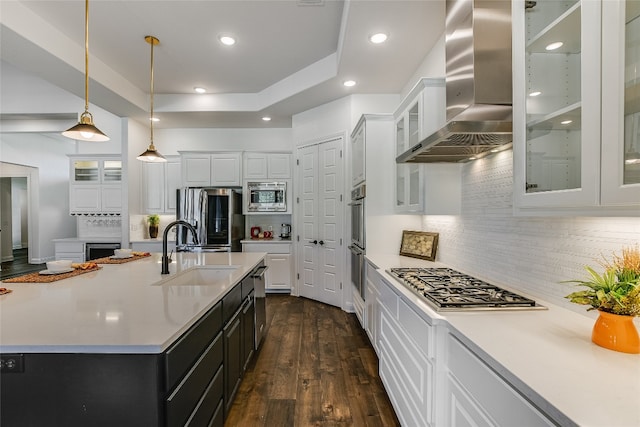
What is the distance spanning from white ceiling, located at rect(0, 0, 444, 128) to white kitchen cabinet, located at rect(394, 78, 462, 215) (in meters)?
0.71

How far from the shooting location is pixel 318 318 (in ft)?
12.4

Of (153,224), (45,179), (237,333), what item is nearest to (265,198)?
(153,224)

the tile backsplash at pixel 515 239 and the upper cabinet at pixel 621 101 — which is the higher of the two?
the upper cabinet at pixel 621 101

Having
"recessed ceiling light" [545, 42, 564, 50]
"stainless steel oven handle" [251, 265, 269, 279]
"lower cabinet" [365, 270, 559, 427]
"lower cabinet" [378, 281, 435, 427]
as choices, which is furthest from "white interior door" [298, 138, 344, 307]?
"recessed ceiling light" [545, 42, 564, 50]

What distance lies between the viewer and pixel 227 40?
323 centimetres

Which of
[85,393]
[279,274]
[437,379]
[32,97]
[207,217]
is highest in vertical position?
[32,97]

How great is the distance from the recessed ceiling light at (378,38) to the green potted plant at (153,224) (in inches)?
179

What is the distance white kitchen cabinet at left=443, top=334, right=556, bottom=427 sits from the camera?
2.73 feet

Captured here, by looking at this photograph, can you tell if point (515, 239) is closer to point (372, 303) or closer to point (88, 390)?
point (372, 303)

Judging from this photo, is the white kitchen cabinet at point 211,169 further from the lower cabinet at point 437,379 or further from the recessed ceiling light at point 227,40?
the lower cabinet at point 437,379

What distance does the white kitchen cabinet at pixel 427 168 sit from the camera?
2.16m

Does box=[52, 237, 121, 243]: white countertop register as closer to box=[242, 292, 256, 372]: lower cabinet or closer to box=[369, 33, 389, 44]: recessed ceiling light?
box=[242, 292, 256, 372]: lower cabinet

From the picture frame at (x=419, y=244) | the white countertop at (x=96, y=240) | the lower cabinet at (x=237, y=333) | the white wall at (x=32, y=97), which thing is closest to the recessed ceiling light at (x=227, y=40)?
the lower cabinet at (x=237, y=333)

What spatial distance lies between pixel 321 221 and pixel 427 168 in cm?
224
